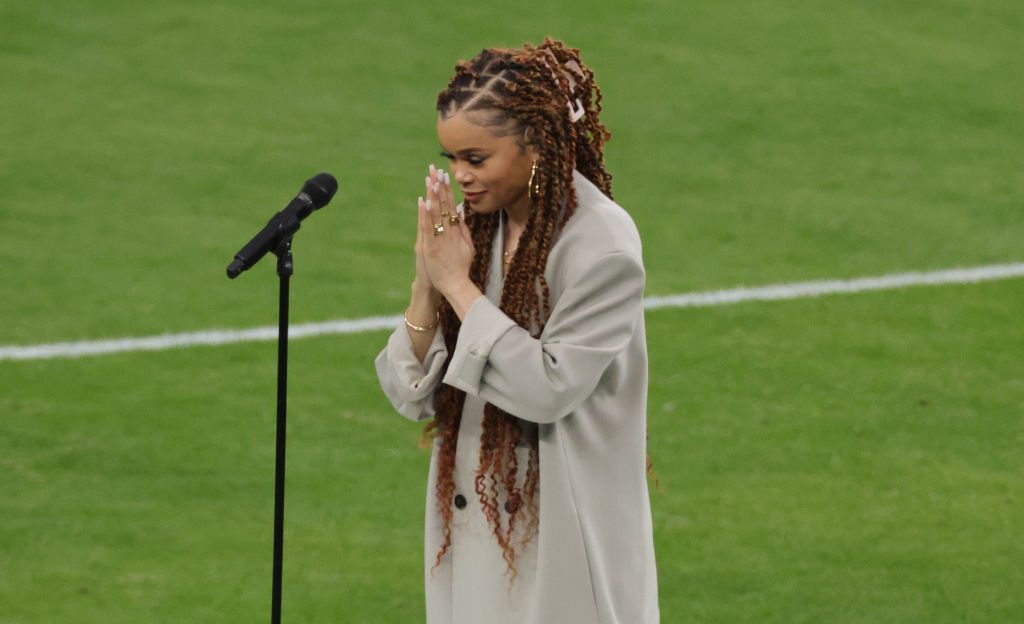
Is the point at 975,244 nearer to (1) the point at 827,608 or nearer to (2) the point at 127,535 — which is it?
(1) the point at 827,608

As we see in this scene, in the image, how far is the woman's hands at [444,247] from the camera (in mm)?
4180

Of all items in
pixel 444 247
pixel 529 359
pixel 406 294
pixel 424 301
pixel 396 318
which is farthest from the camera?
pixel 406 294

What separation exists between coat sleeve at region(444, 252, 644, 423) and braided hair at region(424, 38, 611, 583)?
0.12m

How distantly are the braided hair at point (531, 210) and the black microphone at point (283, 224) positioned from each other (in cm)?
33

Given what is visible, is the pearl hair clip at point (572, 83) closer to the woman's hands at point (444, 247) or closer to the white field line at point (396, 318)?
the woman's hands at point (444, 247)

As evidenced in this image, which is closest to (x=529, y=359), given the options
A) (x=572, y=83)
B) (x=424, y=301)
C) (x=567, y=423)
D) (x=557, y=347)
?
(x=557, y=347)

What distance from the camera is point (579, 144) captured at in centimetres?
432

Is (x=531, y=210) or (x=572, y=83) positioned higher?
(x=572, y=83)

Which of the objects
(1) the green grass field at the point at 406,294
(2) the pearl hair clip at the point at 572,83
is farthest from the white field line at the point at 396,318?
(2) the pearl hair clip at the point at 572,83

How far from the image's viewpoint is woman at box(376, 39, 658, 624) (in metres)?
4.13

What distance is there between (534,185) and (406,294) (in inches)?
201

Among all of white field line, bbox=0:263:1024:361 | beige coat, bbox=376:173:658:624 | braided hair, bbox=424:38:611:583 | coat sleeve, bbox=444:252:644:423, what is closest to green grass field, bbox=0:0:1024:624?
white field line, bbox=0:263:1024:361

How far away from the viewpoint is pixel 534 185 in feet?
13.8

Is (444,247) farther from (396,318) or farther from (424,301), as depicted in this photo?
(396,318)
